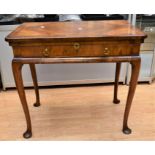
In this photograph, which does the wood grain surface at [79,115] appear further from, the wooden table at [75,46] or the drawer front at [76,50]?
the drawer front at [76,50]

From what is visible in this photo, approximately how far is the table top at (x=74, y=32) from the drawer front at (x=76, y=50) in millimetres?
47

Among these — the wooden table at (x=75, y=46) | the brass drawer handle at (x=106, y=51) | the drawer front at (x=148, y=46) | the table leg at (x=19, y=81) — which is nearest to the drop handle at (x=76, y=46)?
the wooden table at (x=75, y=46)

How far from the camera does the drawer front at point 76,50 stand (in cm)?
104

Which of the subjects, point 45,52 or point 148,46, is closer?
point 45,52

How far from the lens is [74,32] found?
3.55 ft

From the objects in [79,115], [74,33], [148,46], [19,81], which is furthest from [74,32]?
[148,46]

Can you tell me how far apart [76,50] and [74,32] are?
11 cm

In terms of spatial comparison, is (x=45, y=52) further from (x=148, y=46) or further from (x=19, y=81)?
(x=148, y=46)

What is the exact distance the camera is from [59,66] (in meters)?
1.80

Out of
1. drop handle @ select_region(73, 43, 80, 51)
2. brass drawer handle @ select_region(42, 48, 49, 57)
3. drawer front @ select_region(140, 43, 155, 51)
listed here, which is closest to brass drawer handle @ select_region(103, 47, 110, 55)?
drop handle @ select_region(73, 43, 80, 51)

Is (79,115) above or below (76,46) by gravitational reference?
below

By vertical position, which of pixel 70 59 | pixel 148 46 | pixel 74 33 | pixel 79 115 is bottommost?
pixel 79 115
